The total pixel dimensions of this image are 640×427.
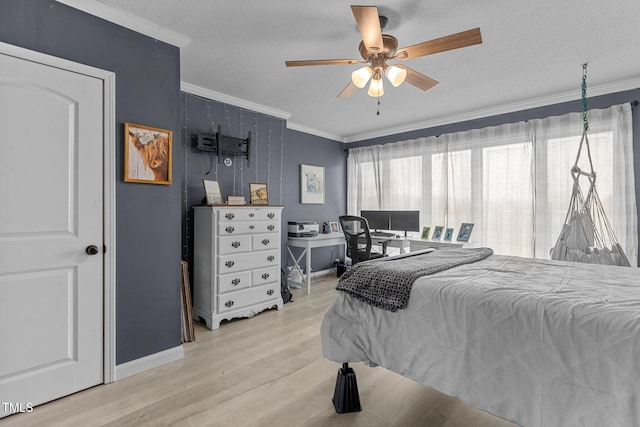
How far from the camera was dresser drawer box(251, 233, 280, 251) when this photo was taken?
11.1 feet

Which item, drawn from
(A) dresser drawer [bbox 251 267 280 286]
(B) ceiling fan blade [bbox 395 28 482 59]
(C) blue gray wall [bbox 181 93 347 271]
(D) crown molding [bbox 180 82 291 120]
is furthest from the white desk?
(B) ceiling fan blade [bbox 395 28 482 59]

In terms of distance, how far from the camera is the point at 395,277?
1.63 metres

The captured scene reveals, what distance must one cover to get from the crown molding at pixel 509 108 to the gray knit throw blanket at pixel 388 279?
9.03ft

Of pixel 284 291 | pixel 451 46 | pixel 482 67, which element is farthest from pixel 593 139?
pixel 284 291

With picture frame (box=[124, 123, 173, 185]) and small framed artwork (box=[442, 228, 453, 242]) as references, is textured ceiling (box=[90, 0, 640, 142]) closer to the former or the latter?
picture frame (box=[124, 123, 173, 185])

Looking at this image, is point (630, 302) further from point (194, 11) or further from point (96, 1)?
point (96, 1)

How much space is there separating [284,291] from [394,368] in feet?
8.11

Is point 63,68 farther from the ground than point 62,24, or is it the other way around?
point 62,24

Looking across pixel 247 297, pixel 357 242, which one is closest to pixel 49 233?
pixel 247 297

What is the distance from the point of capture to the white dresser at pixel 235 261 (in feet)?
10.1

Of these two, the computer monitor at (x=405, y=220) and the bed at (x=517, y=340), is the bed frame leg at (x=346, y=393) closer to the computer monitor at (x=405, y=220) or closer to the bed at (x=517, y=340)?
the bed at (x=517, y=340)

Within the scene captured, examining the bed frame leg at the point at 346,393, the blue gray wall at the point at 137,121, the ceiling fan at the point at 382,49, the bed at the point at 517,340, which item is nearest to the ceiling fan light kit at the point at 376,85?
the ceiling fan at the point at 382,49

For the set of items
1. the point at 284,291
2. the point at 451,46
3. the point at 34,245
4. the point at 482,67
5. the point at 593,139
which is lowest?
the point at 284,291

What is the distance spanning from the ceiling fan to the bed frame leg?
186cm
